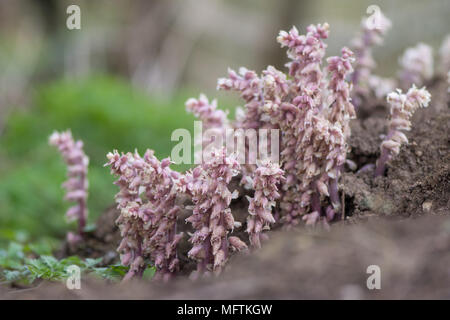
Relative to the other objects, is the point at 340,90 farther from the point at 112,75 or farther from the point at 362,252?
the point at 112,75

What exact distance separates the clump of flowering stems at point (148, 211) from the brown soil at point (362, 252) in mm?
197

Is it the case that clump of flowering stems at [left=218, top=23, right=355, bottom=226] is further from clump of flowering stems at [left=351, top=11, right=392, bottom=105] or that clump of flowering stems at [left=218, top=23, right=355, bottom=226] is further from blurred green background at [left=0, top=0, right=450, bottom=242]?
blurred green background at [left=0, top=0, right=450, bottom=242]

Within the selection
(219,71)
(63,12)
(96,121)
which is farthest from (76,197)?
(219,71)

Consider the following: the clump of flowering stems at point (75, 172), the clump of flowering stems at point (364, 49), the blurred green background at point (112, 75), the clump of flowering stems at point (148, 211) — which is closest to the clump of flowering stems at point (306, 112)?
the clump of flowering stems at point (148, 211)

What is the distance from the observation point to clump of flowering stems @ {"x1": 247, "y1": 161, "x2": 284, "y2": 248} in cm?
259

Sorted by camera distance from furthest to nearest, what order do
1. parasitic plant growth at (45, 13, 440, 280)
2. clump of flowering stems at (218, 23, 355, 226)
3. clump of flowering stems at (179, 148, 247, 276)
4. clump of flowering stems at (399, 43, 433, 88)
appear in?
clump of flowering stems at (399, 43, 433, 88)
clump of flowering stems at (218, 23, 355, 226)
parasitic plant growth at (45, 13, 440, 280)
clump of flowering stems at (179, 148, 247, 276)

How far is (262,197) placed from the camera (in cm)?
269

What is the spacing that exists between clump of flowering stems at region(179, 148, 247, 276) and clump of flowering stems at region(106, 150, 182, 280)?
13 cm

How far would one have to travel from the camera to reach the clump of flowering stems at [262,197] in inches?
102

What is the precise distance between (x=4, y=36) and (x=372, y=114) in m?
19.7

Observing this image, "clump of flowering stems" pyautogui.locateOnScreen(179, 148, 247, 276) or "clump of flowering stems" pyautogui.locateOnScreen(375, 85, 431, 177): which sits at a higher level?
"clump of flowering stems" pyautogui.locateOnScreen(375, 85, 431, 177)

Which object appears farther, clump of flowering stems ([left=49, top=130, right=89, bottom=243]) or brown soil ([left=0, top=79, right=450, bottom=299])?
clump of flowering stems ([left=49, top=130, right=89, bottom=243])

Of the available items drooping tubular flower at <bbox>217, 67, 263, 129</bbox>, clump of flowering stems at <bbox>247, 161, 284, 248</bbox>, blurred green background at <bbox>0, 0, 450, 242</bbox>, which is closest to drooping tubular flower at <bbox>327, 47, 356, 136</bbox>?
drooping tubular flower at <bbox>217, 67, 263, 129</bbox>

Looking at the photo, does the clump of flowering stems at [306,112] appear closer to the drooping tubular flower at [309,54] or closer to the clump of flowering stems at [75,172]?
the drooping tubular flower at [309,54]
